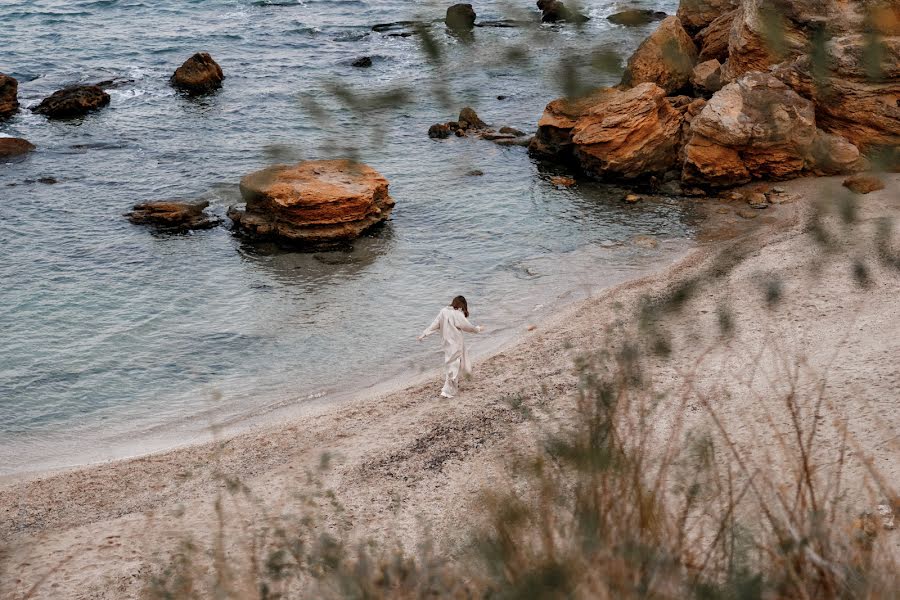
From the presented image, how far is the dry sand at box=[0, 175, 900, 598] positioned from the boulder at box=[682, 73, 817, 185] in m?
5.13

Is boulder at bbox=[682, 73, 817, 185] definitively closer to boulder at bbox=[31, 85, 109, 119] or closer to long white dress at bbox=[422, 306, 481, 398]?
long white dress at bbox=[422, 306, 481, 398]

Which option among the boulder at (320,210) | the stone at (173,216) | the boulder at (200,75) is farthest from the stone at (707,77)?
the boulder at (200,75)

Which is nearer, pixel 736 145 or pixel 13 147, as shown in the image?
pixel 736 145

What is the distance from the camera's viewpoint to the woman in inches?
507

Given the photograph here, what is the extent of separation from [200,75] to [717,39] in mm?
15168

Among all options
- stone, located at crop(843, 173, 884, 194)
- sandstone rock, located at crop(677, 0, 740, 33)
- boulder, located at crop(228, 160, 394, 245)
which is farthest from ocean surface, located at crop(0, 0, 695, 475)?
sandstone rock, located at crop(677, 0, 740, 33)

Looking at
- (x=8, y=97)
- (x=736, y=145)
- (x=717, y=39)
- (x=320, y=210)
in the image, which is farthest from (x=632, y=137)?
(x=8, y=97)

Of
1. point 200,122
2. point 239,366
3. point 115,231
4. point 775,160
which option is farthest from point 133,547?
point 200,122

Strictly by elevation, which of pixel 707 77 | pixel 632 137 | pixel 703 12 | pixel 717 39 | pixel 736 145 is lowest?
pixel 632 137

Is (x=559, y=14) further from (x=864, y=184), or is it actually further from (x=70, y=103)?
(x=70, y=103)

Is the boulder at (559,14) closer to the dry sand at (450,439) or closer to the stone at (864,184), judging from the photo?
the stone at (864,184)

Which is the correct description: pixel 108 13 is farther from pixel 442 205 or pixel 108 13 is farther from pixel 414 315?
pixel 414 315

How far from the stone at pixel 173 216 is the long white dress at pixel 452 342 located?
350 inches

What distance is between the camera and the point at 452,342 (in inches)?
507
